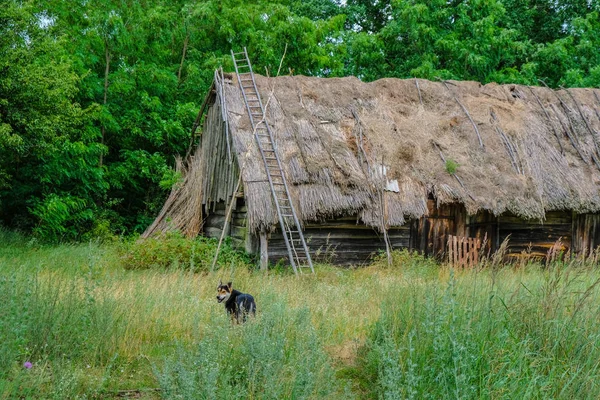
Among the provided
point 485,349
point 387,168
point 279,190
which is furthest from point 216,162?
point 485,349

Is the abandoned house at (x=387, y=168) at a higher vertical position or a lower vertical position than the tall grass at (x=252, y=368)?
higher

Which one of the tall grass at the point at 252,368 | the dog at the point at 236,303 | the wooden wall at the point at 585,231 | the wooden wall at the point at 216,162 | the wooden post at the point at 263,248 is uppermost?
the wooden wall at the point at 216,162

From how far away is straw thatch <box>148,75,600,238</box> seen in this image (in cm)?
1245

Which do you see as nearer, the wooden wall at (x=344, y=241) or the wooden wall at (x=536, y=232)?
the wooden wall at (x=344, y=241)

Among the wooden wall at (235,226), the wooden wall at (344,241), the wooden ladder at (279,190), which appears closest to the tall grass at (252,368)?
the wooden ladder at (279,190)

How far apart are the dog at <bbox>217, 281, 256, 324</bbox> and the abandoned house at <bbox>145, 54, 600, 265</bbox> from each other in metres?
4.99

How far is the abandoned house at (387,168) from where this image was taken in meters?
12.4

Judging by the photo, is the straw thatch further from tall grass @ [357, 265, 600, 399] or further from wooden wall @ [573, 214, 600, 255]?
tall grass @ [357, 265, 600, 399]

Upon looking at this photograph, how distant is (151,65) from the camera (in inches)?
714

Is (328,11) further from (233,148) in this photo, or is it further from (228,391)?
(228,391)

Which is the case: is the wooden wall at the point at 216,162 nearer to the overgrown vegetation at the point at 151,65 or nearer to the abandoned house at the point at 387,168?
the abandoned house at the point at 387,168

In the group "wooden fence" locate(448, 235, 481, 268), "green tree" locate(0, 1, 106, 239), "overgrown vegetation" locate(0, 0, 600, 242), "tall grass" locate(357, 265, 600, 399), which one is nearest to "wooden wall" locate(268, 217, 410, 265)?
"wooden fence" locate(448, 235, 481, 268)

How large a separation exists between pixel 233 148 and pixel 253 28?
8431mm

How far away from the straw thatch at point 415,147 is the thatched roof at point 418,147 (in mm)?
26
